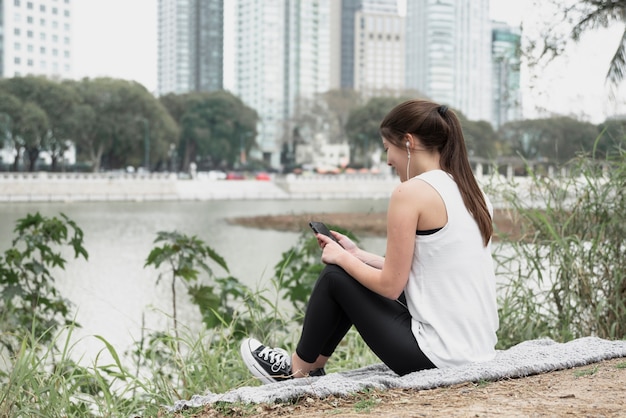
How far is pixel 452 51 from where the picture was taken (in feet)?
226

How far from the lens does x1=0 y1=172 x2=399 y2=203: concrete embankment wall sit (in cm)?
2917

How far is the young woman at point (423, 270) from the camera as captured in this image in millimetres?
1761

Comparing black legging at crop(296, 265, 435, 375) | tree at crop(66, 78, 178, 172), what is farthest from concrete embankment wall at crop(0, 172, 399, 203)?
black legging at crop(296, 265, 435, 375)

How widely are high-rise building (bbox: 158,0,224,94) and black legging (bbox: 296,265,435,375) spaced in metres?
78.4

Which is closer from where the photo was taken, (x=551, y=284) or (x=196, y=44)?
(x=551, y=284)

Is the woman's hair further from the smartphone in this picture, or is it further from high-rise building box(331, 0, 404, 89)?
high-rise building box(331, 0, 404, 89)

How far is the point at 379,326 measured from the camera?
1827 mm

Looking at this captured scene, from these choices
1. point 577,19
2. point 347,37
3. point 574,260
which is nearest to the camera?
point 574,260

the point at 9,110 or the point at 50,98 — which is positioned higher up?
the point at 50,98

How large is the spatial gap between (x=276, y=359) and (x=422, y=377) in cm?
39

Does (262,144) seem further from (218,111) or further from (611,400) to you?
(611,400)

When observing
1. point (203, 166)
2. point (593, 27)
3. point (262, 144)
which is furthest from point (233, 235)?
point (262, 144)

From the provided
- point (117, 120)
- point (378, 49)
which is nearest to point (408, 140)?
point (117, 120)

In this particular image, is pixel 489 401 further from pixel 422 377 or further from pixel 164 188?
pixel 164 188
